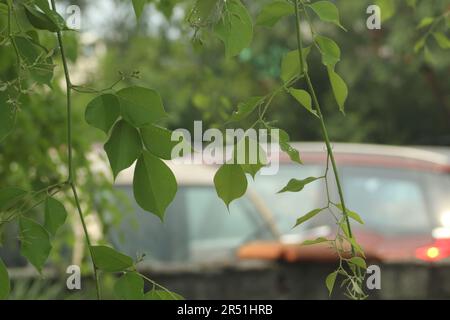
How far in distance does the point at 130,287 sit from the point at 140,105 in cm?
23

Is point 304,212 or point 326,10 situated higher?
point 304,212

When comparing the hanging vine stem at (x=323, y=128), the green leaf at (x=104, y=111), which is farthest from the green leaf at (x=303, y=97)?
the green leaf at (x=104, y=111)

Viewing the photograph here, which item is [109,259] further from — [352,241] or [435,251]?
[435,251]

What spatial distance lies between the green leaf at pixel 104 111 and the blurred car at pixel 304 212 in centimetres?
403

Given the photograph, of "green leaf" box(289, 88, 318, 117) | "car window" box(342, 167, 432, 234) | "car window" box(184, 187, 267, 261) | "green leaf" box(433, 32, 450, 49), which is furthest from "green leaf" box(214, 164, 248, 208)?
"car window" box(342, 167, 432, 234)

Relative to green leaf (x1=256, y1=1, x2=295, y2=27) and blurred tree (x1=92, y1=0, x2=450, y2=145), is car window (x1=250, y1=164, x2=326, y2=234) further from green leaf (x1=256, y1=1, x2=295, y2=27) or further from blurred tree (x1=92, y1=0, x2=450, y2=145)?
blurred tree (x1=92, y1=0, x2=450, y2=145)

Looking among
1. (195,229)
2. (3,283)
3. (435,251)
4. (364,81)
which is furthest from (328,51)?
(364,81)

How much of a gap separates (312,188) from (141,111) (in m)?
4.82

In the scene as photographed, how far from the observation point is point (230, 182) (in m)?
1.19

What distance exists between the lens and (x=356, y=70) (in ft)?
57.4

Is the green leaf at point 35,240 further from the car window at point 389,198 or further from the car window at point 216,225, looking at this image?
the car window at point 389,198

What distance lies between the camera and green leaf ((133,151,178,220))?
46.0 inches

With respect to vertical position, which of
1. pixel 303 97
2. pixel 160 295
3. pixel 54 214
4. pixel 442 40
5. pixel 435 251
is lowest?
pixel 160 295
